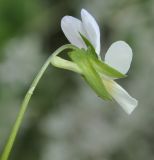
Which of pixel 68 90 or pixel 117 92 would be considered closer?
pixel 117 92

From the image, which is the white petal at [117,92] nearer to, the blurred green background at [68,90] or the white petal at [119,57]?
the white petal at [119,57]

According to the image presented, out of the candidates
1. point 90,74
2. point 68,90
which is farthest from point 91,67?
point 68,90

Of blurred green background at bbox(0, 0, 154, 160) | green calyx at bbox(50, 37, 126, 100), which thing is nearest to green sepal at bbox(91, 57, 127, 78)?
green calyx at bbox(50, 37, 126, 100)

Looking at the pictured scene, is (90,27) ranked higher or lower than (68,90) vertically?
higher

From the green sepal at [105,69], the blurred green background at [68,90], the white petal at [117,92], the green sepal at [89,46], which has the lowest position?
the blurred green background at [68,90]

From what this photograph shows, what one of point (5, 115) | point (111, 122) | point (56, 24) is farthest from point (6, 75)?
point (111, 122)

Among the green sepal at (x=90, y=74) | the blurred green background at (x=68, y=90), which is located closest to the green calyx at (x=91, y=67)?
the green sepal at (x=90, y=74)

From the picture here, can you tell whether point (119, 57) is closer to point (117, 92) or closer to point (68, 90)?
point (117, 92)
